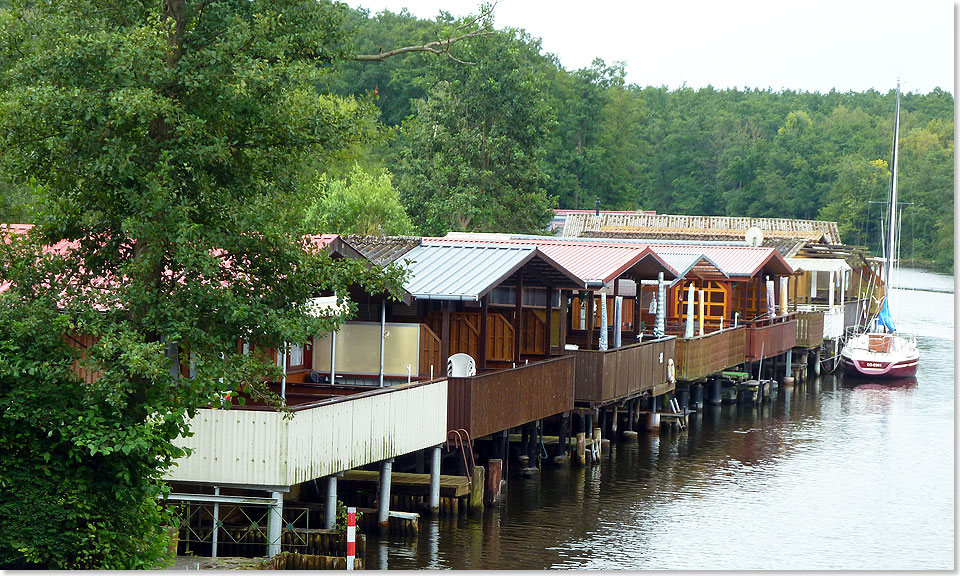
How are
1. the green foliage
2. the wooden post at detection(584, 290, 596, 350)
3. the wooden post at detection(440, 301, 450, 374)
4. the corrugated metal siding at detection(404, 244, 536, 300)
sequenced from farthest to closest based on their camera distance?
1. the green foliage
2. the wooden post at detection(584, 290, 596, 350)
3. the corrugated metal siding at detection(404, 244, 536, 300)
4. the wooden post at detection(440, 301, 450, 374)

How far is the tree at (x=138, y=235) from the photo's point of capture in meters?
14.6

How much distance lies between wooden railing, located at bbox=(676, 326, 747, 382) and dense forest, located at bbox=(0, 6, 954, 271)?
1062 centimetres

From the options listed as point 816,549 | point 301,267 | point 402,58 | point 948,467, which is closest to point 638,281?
point 948,467

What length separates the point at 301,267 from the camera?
16250 millimetres

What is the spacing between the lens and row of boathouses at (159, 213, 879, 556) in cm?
1980

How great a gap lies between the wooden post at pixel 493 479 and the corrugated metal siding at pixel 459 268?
12.1 feet

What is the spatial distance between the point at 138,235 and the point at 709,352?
91.1 ft

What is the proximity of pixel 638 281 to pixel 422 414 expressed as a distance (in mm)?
14817

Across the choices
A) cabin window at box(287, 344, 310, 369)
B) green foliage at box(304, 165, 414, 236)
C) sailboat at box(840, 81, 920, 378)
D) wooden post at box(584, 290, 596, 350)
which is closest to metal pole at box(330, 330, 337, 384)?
cabin window at box(287, 344, 310, 369)

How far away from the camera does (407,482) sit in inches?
972

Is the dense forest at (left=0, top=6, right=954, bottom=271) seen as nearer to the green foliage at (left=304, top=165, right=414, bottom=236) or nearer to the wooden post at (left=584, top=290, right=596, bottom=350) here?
the green foliage at (left=304, top=165, right=414, bottom=236)

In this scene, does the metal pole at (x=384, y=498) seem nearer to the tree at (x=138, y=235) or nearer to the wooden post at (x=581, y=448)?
the tree at (x=138, y=235)

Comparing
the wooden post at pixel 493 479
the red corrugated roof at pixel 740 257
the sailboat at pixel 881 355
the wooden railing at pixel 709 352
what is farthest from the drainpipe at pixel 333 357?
the sailboat at pixel 881 355

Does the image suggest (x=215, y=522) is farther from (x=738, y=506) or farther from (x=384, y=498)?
(x=738, y=506)
